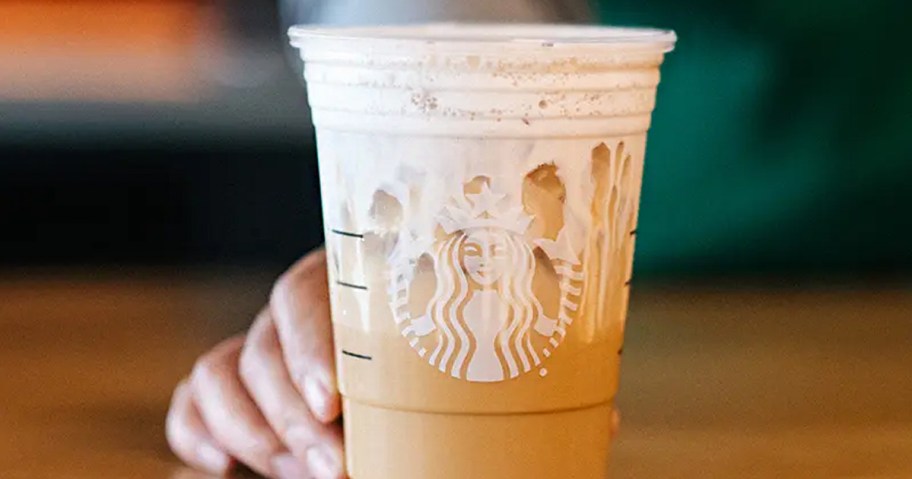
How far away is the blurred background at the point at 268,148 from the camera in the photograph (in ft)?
4.59

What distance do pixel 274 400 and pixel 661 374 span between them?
37cm

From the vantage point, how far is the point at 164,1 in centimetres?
190

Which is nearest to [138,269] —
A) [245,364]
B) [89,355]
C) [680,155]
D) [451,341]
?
[89,355]

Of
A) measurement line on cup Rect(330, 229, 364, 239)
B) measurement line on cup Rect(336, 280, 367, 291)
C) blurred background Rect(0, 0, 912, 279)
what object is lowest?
blurred background Rect(0, 0, 912, 279)

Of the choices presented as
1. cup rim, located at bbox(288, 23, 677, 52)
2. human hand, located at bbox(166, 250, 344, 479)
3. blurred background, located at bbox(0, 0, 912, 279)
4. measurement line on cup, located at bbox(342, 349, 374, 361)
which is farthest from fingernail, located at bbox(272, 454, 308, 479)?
blurred background, located at bbox(0, 0, 912, 279)

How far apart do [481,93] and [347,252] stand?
12 centimetres

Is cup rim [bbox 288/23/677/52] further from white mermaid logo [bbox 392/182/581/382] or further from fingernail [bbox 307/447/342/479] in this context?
fingernail [bbox 307/447/342/479]

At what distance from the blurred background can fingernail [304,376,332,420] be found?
2.59 feet

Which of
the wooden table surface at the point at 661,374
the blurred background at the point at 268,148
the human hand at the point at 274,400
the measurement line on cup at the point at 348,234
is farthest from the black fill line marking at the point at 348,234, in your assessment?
the blurred background at the point at 268,148

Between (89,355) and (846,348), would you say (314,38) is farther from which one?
(846,348)

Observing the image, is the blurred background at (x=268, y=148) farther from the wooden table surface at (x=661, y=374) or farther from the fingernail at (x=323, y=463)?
the fingernail at (x=323, y=463)

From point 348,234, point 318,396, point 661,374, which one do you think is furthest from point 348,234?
point 661,374

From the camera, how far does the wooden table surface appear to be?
0.78m

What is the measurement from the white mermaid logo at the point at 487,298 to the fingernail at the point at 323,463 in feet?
0.41
